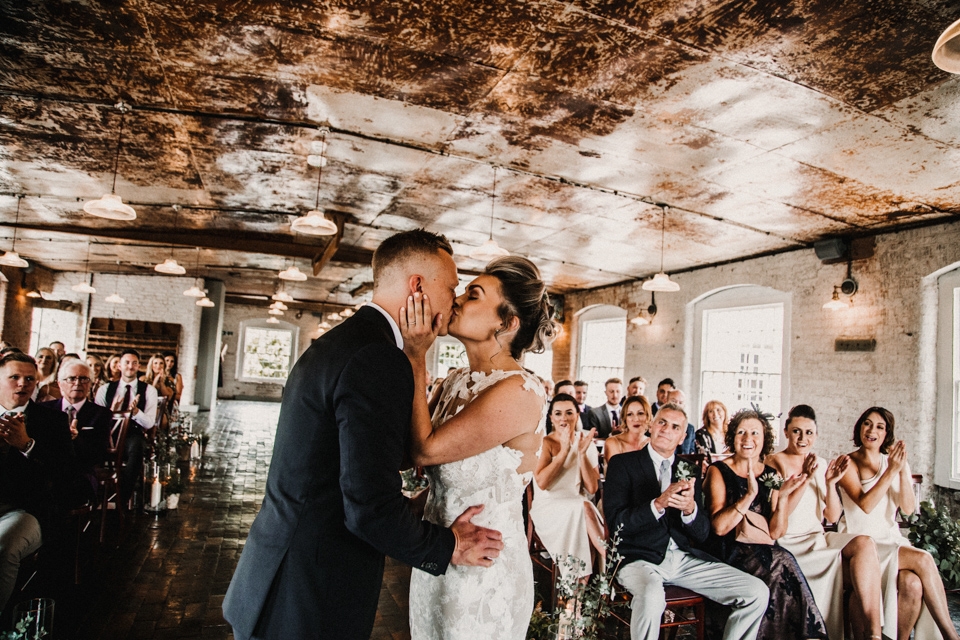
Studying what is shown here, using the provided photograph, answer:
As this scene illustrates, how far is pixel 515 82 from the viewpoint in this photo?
4.18 meters

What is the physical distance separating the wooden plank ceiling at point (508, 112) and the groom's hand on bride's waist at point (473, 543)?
9.33 feet

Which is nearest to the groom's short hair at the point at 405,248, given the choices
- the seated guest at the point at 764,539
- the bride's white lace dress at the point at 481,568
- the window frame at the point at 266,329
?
the bride's white lace dress at the point at 481,568

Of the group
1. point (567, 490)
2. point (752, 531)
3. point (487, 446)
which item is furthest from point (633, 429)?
point (487, 446)

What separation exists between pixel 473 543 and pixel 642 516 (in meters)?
1.86

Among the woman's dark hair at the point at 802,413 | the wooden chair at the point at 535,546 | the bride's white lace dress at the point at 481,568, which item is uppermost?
the woman's dark hair at the point at 802,413

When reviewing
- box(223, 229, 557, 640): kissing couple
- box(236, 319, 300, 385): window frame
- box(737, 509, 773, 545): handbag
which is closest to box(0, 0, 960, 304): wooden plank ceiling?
box(223, 229, 557, 640): kissing couple

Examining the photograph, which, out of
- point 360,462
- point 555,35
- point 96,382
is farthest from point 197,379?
point 360,462

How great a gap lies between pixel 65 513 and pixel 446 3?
392 cm

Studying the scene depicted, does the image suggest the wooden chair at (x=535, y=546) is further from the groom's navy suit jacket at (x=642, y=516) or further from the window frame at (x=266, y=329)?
the window frame at (x=266, y=329)

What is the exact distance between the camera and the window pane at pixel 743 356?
8992 millimetres

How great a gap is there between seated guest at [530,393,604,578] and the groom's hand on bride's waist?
1.92 meters

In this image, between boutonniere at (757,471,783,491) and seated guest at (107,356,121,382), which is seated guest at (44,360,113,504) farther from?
boutonniere at (757,471,783,491)

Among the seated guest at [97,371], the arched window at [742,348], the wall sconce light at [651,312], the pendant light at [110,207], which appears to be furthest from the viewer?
the wall sconce light at [651,312]

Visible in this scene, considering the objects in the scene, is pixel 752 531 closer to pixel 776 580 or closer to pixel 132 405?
pixel 776 580
